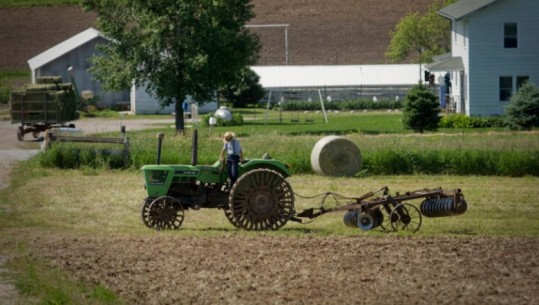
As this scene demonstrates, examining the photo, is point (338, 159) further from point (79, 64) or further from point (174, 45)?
point (79, 64)

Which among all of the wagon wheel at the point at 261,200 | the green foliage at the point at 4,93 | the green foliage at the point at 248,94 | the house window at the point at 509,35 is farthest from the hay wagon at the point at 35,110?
the green foliage at the point at 4,93

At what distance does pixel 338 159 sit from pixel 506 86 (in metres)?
27.8

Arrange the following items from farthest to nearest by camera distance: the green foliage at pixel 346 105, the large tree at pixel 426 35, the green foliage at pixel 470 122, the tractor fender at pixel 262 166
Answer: the large tree at pixel 426 35
the green foliage at pixel 346 105
the green foliage at pixel 470 122
the tractor fender at pixel 262 166

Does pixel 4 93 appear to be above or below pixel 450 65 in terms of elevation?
below

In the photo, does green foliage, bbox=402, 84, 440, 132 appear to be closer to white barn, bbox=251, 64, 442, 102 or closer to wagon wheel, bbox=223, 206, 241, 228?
white barn, bbox=251, 64, 442, 102

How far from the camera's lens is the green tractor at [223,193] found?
2330 centimetres

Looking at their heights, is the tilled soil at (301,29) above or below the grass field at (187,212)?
above

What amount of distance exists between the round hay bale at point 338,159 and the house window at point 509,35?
2788 centimetres

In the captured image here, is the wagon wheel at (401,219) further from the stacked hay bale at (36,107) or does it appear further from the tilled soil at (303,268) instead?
the stacked hay bale at (36,107)

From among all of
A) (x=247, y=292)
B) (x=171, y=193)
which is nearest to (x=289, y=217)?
(x=171, y=193)

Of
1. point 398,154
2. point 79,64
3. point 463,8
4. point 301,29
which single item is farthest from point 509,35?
Answer: point 301,29

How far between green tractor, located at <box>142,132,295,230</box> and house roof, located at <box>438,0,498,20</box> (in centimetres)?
3788

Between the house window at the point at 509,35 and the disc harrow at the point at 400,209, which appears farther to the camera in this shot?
the house window at the point at 509,35

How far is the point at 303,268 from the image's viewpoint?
19281 millimetres
